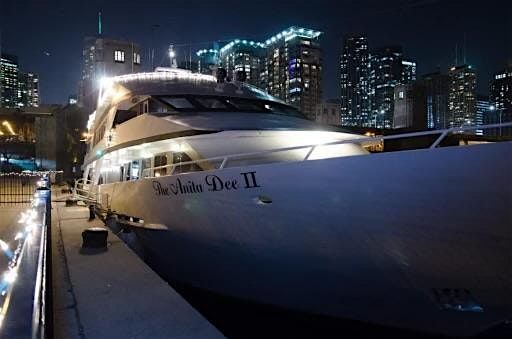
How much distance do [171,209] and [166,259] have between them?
4.25 feet

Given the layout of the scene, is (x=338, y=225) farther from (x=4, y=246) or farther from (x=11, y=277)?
(x=4, y=246)

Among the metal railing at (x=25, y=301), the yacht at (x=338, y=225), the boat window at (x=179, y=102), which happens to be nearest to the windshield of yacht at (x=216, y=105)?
the boat window at (x=179, y=102)

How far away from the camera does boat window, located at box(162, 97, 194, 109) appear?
10.7m

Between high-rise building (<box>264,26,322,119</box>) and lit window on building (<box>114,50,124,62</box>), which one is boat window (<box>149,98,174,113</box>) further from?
high-rise building (<box>264,26,322,119</box>)

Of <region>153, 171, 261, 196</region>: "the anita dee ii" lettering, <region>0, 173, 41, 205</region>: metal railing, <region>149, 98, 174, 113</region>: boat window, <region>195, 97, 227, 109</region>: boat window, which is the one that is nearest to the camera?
<region>153, 171, 261, 196</region>: "the anita dee ii" lettering

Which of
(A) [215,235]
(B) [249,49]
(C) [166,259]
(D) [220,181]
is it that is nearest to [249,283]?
(A) [215,235]

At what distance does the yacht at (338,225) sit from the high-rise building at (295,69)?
81151 millimetres

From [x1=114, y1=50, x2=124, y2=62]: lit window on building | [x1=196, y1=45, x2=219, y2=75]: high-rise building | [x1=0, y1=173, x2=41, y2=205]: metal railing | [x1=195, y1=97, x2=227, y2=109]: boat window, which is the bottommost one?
[x1=0, y1=173, x2=41, y2=205]: metal railing

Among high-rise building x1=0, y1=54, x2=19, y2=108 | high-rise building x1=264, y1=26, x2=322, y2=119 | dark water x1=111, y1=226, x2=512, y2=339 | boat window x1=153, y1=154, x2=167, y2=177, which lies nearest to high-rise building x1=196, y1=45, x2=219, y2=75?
boat window x1=153, y1=154, x2=167, y2=177

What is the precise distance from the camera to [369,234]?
4.86 meters

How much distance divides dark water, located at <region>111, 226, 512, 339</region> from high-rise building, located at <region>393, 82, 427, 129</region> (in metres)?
51.0

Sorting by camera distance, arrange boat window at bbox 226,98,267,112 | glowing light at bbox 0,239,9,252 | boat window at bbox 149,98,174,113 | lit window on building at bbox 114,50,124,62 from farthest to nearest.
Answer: lit window on building at bbox 114,50,124,62 < boat window at bbox 226,98,267,112 < boat window at bbox 149,98,174,113 < glowing light at bbox 0,239,9,252

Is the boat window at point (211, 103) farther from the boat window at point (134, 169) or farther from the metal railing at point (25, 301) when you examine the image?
the metal railing at point (25, 301)

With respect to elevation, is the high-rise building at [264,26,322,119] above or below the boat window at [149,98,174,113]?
above
